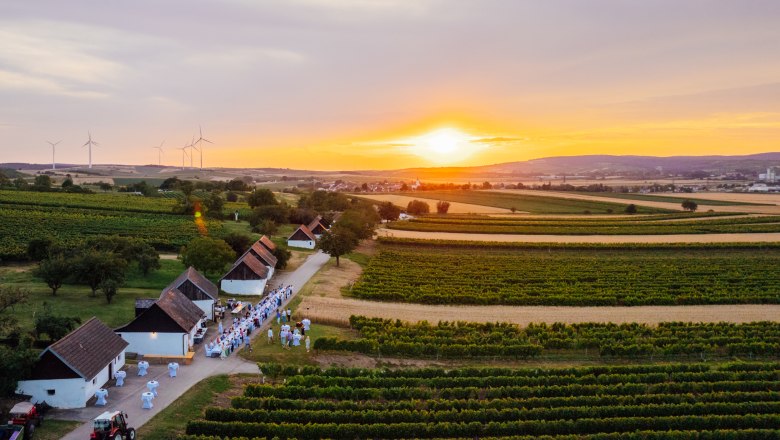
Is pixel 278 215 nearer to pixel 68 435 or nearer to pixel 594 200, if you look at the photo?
pixel 68 435

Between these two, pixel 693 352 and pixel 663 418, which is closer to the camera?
pixel 663 418

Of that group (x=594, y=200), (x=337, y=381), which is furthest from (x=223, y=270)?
(x=594, y=200)

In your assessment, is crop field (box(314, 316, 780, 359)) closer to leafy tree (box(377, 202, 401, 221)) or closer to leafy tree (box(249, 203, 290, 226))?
leafy tree (box(249, 203, 290, 226))

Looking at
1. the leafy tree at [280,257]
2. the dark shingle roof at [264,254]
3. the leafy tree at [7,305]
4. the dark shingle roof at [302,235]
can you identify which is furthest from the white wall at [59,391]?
the dark shingle roof at [302,235]

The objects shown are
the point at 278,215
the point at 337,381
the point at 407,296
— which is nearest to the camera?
the point at 337,381

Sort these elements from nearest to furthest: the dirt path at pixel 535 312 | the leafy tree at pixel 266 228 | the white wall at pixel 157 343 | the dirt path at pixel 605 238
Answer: the white wall at pixel 157 343 < the dirt path at pixel 535 312 < the leafy tree at pixel 266 228 < the dirt path at pixel 605 238

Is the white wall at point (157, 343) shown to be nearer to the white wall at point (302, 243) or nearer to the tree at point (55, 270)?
the tree at point (55, 270)

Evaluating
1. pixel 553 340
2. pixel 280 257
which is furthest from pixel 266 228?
pixel 553 340
